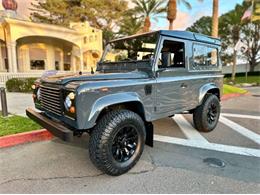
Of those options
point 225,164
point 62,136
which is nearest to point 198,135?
point 225,164

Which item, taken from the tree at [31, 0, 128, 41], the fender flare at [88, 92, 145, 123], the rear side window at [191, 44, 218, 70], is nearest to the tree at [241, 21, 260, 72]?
the tree at [31, 0, 128, 41]

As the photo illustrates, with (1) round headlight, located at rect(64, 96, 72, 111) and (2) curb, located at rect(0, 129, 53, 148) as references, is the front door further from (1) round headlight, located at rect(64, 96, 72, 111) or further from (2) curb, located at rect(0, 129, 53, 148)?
(2) curb, located at rect(0, 129, 53, 148)

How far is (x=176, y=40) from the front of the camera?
3.88m

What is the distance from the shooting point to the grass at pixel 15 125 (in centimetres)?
446

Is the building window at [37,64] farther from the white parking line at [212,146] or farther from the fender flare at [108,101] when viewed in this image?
the fender flare at [108,101]

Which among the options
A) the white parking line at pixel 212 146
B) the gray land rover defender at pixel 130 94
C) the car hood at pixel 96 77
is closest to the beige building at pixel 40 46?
the gray land rover defender at pixel 130 94

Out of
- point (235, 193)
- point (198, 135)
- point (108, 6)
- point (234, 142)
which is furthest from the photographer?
point (108, 6)

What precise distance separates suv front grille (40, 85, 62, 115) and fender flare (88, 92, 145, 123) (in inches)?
21.6

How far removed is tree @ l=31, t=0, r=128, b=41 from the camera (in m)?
24.2

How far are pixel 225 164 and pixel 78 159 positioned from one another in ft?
8.00

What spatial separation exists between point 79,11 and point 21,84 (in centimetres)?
1658

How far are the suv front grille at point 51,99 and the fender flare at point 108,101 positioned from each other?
55 centimetres

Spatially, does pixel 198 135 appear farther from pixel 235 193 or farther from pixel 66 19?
pixel 66 19

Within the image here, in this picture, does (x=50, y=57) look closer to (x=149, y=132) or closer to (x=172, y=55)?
(x=172, y=55)
